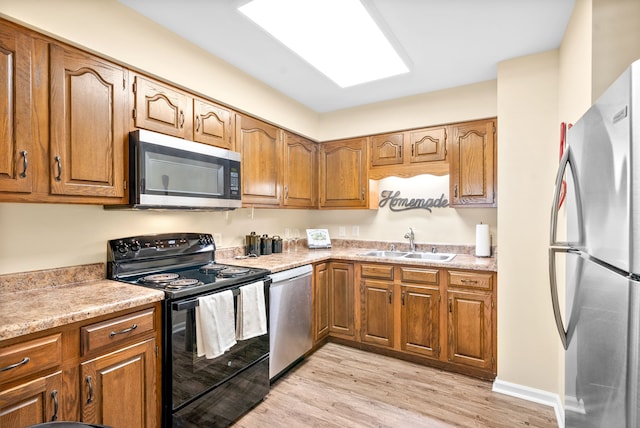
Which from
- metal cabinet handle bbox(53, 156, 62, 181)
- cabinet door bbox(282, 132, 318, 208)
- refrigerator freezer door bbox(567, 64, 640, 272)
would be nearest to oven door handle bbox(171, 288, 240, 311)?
metal cabinet handle bbox(53, 156, 62, 181)

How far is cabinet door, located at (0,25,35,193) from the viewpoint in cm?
139

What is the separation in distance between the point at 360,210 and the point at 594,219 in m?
2.82

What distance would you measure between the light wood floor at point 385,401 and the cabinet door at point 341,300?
0.39 metres

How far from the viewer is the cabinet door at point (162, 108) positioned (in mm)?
1921

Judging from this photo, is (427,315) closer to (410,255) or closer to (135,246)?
(410,255)

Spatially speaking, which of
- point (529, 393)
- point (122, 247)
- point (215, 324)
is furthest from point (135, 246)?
point (529, 393)

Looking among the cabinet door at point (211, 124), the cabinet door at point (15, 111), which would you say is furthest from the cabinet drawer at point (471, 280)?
the cabinet door at point (15, 111)

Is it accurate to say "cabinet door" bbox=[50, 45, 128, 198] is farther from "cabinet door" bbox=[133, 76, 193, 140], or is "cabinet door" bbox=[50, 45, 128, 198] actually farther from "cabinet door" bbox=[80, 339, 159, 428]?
"cabinet door" bbox=[80, 339, 159, 428]

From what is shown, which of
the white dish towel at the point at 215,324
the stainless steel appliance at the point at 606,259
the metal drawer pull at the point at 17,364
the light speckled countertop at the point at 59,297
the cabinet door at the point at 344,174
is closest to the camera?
the stainless steel appliance at the point at 606,259

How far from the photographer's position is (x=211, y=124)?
7.81 feet

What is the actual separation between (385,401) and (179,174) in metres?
2.16

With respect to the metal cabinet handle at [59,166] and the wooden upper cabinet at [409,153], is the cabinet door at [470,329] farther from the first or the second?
the metal cabinet handle at [59,166]

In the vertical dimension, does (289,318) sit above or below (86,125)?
below

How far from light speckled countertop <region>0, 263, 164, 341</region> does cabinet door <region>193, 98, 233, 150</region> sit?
1106 millimetres
